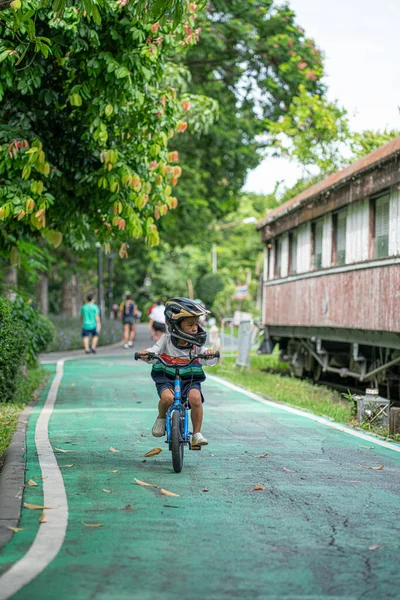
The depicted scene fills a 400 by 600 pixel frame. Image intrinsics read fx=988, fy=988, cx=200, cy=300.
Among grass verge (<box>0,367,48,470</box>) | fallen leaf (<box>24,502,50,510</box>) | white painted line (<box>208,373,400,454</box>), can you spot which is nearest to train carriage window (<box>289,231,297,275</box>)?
white painted line (<box>208,373,400,454</box>)

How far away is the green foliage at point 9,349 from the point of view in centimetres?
1177

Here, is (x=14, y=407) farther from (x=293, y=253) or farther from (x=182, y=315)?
(x=293, y=253)

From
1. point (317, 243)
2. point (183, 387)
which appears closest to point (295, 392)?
point (317, 243)

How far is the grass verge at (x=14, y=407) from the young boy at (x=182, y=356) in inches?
60.4

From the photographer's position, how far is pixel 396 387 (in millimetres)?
16500

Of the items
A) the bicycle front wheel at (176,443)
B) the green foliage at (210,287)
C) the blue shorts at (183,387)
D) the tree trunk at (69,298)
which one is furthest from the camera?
the green foliage at (210,287)

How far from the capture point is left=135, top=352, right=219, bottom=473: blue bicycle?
7.85 meters

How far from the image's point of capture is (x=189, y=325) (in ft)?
27.4

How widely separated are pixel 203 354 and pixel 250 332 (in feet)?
42.8

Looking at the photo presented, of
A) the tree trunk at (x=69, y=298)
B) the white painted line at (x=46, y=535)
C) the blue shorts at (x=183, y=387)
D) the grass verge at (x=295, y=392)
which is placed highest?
the tree trunk at (x=69, y=298)

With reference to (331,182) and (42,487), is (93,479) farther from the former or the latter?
(331,182)

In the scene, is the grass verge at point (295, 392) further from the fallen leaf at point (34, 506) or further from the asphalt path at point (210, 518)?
the fallen leaf at point (34, 506)

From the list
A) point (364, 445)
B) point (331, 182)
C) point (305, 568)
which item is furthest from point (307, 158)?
point (305, 568)

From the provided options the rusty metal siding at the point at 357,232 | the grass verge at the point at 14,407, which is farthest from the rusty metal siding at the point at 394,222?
the grass verge at the point at 14,407
